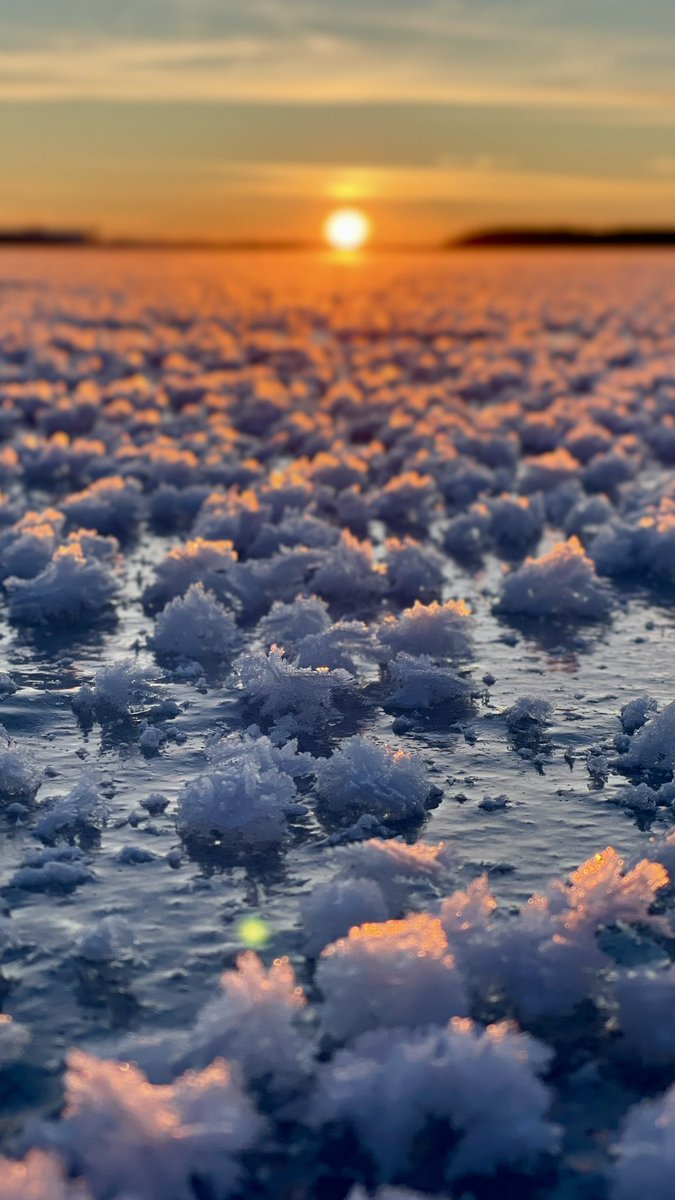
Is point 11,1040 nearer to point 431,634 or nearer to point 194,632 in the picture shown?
point 194,632

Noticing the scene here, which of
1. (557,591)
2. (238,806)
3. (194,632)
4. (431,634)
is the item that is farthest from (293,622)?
(238,806)

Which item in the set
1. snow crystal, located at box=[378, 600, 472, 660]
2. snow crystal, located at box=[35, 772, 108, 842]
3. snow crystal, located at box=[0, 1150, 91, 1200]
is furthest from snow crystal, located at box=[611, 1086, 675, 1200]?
snow crystal, located at box=[378, 600, 472, 660]

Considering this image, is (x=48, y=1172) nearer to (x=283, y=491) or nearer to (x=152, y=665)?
(x=152, y=665)

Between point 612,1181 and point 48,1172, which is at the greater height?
point 48,1172

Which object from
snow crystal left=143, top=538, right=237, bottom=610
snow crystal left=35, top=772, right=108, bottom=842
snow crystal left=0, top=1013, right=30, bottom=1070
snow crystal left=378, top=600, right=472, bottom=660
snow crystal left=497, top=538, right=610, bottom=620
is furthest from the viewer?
snow crystal left=143, top=538, right=237, bottom=610

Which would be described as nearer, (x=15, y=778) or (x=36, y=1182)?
(x=36, y=1182)

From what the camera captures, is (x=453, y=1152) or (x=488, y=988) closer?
(x=453, y=1152)

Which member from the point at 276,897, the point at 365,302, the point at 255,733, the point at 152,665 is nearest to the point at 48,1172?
the point at 276,897

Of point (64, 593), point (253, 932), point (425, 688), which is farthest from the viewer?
point (64, 593)

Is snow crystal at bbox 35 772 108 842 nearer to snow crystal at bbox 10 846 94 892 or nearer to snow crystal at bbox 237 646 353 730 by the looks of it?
snow crystal at bbox 10 846 94 892
